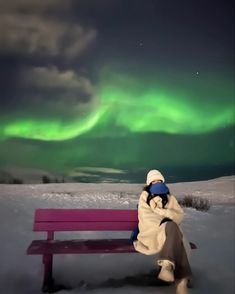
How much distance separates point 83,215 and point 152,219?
0.65m

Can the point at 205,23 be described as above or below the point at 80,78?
above

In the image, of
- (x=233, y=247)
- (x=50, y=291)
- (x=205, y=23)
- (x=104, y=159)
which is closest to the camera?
(x=50, y=291)

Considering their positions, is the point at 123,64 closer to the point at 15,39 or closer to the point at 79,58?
the point at 79,58

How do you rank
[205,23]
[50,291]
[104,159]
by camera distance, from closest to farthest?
1. [50,291]
2. [104,159]
3. [205,23]

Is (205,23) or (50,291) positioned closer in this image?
(50,291)

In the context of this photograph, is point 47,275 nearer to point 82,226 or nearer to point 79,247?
point 79,247

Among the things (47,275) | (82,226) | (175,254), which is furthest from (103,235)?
(175,254)

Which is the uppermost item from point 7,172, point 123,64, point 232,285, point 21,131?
point 123,64

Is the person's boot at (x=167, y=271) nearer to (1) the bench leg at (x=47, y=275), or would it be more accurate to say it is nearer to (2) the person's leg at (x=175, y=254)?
(2) the person's leg at (x=175, y=254)

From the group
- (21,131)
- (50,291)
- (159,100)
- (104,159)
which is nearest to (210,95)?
(159,100)

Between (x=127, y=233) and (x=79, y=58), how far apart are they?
186 centimetres

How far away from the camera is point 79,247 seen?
259 centimetres

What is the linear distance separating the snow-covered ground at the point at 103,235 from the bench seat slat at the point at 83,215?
A: 0.40 m

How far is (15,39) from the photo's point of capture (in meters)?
3.95
